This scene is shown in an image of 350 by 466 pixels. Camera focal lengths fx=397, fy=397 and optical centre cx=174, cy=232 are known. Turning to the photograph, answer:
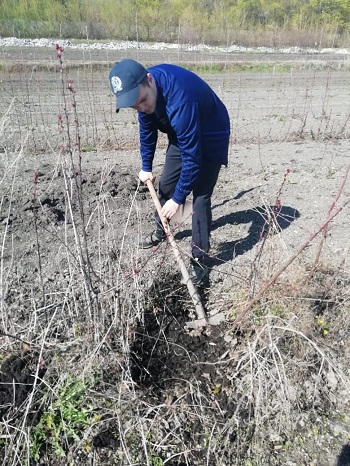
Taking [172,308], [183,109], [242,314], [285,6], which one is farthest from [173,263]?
[285,6]

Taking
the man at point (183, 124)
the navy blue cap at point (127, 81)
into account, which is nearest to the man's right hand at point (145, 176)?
the man at point (183, 124)

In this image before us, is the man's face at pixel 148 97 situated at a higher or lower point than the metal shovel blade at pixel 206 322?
higher

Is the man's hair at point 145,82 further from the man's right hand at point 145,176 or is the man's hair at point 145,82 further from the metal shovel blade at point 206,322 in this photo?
the metal shovel blade at point 206,322

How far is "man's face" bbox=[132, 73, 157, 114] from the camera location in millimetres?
2105

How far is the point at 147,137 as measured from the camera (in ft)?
9.18

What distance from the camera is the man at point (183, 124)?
6.82 feet

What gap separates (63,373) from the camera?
6.20ft

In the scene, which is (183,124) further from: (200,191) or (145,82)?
(200,191)

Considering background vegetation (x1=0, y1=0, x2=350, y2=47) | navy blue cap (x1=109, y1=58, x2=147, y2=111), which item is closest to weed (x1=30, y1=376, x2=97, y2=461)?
navy blue cap (x1=109, y1=58, x2=147, y2=111)

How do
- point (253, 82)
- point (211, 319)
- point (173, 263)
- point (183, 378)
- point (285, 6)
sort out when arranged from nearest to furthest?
point (183, 378) < point (211, 319) < point (173, 263) < point (253, 82) < point (285, 6)

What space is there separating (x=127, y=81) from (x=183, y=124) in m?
0.37

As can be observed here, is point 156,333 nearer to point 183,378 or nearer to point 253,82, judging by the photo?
point 183,378

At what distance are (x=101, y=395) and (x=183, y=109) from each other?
1.52 metres

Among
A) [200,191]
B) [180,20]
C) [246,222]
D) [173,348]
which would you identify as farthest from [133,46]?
Result: [173,348]
